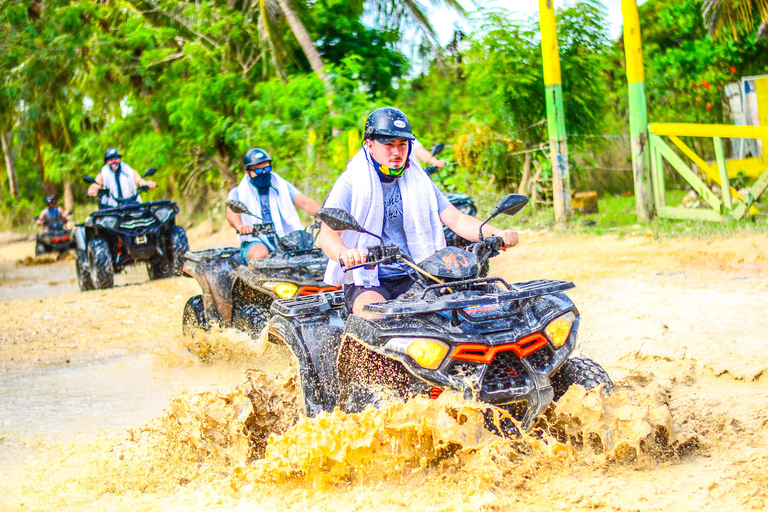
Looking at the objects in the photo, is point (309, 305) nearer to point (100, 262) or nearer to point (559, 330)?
point (559, 330)

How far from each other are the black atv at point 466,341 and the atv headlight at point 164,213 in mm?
8403

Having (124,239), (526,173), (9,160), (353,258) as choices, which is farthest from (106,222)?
(9,160)

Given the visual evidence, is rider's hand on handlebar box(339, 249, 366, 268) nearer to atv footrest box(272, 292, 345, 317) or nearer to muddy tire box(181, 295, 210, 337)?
atv footrest box(272, 292, 345, 317)

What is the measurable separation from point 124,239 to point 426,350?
29.8 feet

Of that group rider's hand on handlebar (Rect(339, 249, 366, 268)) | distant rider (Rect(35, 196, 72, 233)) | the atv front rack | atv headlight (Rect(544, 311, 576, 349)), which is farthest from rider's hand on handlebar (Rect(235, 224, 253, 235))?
distant rider (Rect(35, 196, 72, 233))

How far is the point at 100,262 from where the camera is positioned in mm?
11133

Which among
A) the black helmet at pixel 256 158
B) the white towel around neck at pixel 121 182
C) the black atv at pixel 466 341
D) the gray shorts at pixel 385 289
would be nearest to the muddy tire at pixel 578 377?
the black atv at pixel 466 341

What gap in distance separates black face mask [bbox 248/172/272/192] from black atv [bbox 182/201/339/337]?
22.4 inches

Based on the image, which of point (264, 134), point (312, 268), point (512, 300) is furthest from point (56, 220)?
point (512, 300)

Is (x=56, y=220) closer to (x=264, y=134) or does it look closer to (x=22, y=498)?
(x=264, y=134)

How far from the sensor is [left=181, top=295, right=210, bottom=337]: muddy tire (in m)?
6.67

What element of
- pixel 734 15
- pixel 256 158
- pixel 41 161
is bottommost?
pixel 256 158

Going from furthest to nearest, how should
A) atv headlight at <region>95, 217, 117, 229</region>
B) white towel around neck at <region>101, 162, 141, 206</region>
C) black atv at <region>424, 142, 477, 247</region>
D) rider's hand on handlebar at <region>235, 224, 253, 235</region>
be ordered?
white towel around neck at <region>101, 162, 141, 206</region>
atv headlight at <region>95, 217, 117, 229</region>
black atv at <region>424, 142, 477, 247</region>
rider's hand on handlebar at <region>235, 224, 253, 235</region>

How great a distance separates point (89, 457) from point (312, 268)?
2060mm
